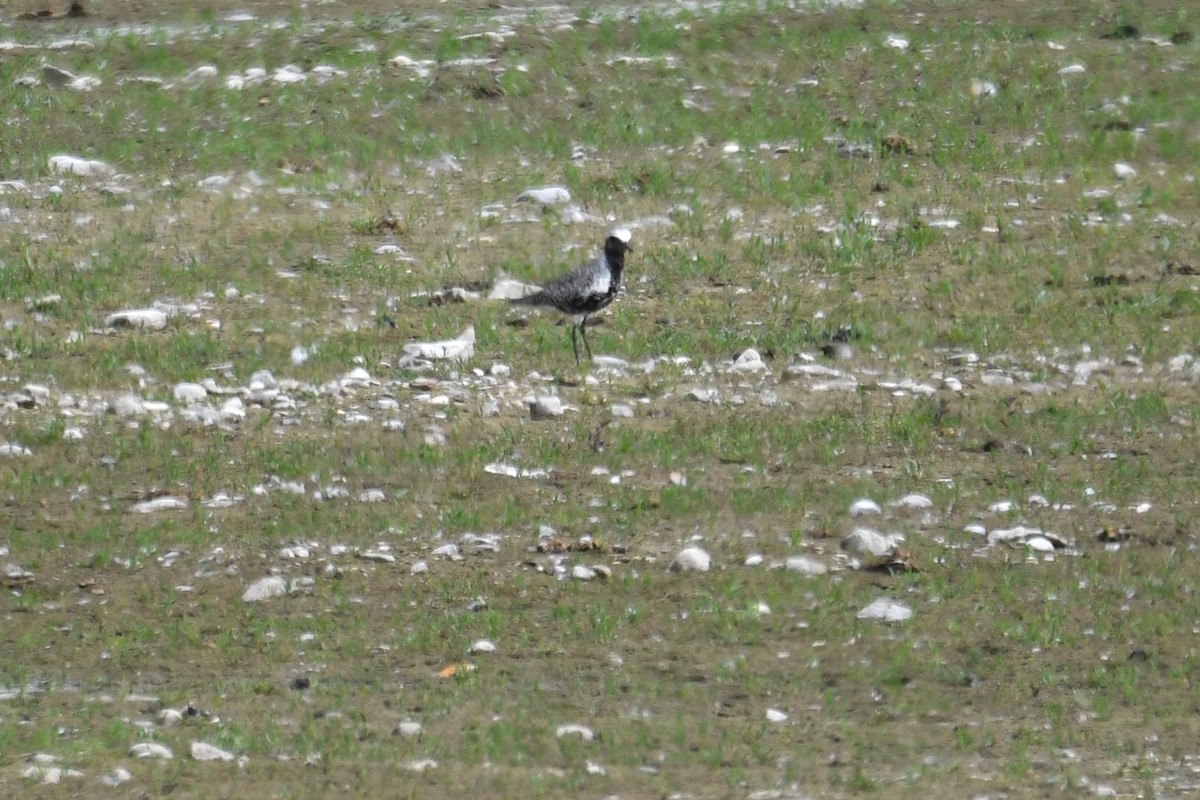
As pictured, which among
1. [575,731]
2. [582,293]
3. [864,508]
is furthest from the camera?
[582,293]

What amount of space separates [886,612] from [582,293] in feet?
13.9

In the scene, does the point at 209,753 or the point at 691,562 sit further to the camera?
the point at 691,562

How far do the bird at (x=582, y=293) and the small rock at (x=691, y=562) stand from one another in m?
3.07

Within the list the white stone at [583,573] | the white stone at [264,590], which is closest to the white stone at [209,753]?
the white stone at [264,590]

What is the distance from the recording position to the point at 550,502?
9.88m

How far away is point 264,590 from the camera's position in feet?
A: 29.2

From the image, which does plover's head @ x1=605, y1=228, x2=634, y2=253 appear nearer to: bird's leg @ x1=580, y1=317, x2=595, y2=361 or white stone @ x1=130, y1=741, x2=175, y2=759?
bird's leg @ x1=580, y1=317, x2=595, y2=361

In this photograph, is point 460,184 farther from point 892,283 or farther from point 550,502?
point 550,502

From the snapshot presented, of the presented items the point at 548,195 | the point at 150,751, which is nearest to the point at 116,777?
the point at 150,751

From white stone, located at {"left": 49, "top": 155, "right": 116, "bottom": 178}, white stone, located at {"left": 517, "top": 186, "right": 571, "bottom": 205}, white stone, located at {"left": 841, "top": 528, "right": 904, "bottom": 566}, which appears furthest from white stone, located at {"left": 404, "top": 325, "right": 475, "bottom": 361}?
white stone, located at {"left": 49, "top": 155, "right": 116, "bottom": 178}

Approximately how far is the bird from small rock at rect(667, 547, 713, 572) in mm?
3065

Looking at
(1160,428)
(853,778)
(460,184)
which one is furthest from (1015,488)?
(460,184)

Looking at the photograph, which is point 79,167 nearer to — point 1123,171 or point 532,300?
point 532,300

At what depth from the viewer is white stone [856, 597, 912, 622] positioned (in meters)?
8.50
